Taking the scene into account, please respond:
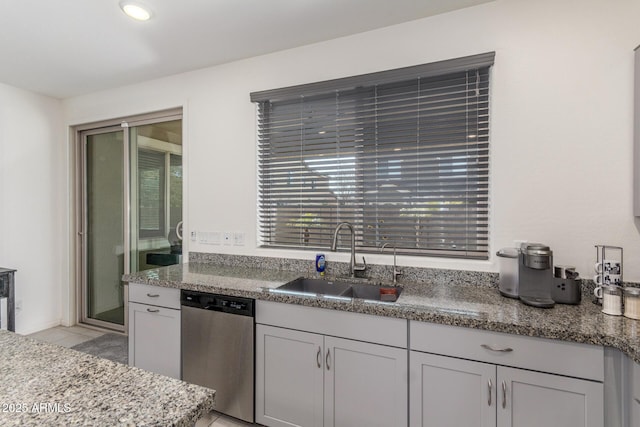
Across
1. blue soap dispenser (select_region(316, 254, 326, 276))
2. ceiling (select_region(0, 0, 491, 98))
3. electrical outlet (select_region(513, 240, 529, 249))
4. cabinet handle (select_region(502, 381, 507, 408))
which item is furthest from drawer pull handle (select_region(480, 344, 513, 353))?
ceiling (select_region(0, 0, 491, 98))

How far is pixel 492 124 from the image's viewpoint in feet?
6.52

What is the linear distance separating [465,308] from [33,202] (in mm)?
4228

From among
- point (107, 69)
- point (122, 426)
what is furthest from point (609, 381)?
point (107, 69)

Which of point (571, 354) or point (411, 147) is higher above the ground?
point (411, 147)

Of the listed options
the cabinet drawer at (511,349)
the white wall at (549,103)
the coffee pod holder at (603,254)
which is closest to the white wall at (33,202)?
the white wall at (549,103)

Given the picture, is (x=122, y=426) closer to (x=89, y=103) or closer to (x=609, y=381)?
(x=609, y=381)

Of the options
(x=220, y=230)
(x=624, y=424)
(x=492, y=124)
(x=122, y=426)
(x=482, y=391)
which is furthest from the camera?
(x=220, y=230)

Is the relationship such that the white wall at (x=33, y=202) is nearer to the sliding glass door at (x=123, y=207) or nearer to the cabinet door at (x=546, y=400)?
the sliding glass door at (x=123, y=207)

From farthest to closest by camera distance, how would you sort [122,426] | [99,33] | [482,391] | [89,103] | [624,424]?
[89,103], [99,33], [482,391], [624,424], [122,426]

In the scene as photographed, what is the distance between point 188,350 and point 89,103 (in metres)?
3.01

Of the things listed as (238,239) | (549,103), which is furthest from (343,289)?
(549,103)

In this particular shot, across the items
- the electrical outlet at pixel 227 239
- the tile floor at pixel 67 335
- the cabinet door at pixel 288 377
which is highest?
the electrical outlet at pixel 227 239

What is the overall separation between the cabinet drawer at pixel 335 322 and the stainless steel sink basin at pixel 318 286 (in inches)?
8.9

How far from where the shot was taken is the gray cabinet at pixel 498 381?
1.31 meters
